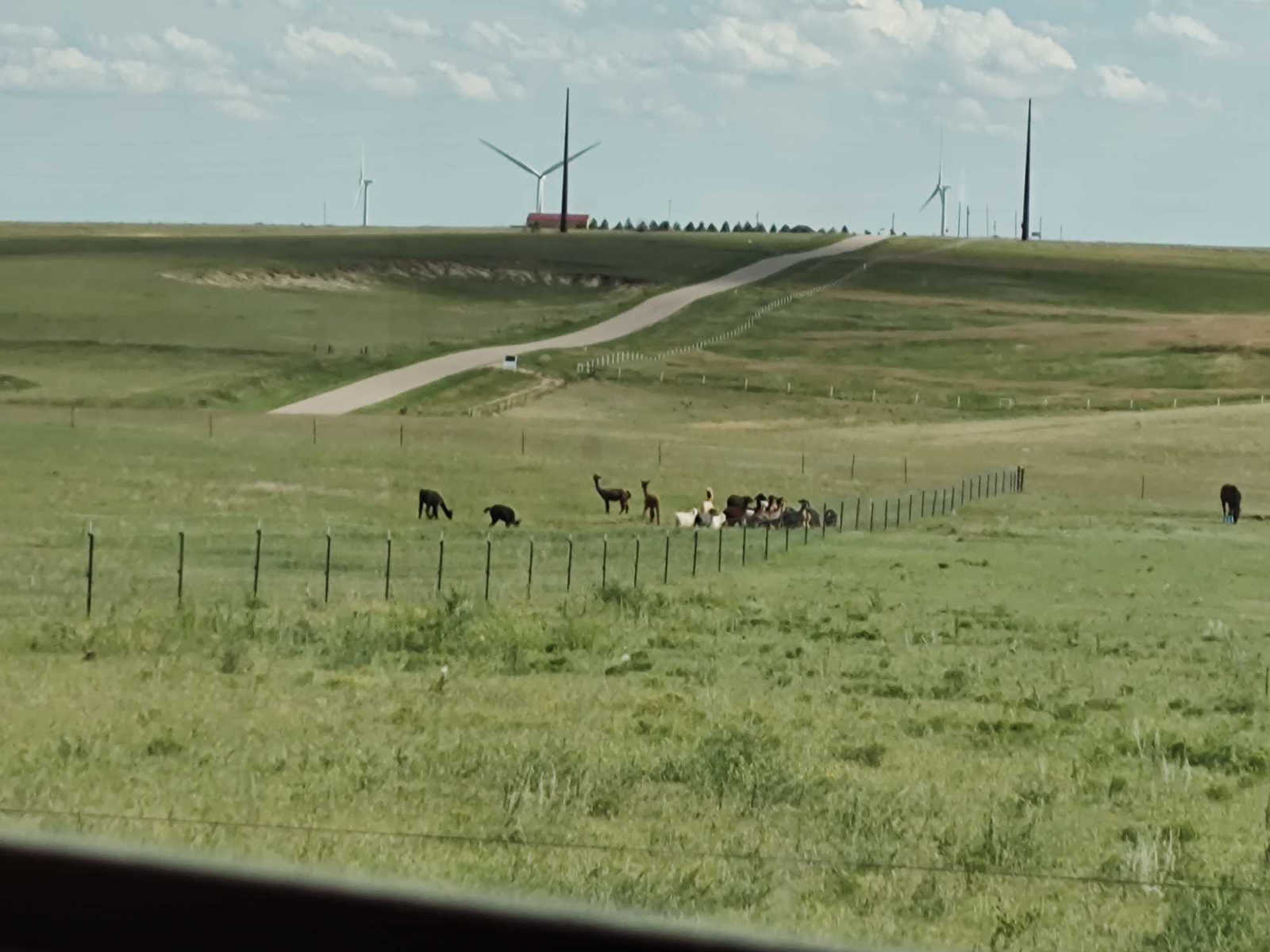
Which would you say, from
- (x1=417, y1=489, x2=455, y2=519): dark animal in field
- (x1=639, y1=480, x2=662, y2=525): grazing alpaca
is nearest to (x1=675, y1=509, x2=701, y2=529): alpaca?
(x1=639, y1=480, x2=662, y2=525): grazing alpaca

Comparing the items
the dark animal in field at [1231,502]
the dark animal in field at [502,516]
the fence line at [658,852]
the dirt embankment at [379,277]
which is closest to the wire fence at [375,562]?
the dark animal in field at [502,516]

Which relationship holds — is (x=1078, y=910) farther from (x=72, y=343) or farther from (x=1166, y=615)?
(x=72, y=343)

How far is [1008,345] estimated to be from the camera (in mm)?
117188

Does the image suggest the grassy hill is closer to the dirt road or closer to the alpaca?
the dirt road

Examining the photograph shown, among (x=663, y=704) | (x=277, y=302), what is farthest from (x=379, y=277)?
(x=663, y=704)

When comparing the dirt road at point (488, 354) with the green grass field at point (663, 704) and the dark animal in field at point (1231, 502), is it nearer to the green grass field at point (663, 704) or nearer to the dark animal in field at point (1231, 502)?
the green grass field at point (663, 704)

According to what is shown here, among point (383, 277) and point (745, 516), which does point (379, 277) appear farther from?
point (745, 516)

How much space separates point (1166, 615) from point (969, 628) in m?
4.53

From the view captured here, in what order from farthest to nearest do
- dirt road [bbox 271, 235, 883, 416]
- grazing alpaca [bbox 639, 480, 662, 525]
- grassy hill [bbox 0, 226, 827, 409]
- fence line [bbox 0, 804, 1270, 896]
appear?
grassy hill [bbox 0, 226, 827, 409] → dirt road [bbox 271, 235, 883, 416] → grazing alpaca [bbox 639, 480, 662, 525] → fence line [bbox 0, 804, 1270, 896]

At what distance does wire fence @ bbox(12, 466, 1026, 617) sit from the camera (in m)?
27.7

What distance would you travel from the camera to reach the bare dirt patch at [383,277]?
466ft

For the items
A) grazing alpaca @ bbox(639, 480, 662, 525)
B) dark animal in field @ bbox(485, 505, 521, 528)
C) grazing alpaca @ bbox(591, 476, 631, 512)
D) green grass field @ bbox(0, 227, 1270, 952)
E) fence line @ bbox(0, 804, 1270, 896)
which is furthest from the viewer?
grazing alpaca @ bbox(591, 476, 631, 512)

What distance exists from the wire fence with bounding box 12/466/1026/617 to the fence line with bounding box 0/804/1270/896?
1284 cm

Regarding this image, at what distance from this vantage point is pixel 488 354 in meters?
98.4
